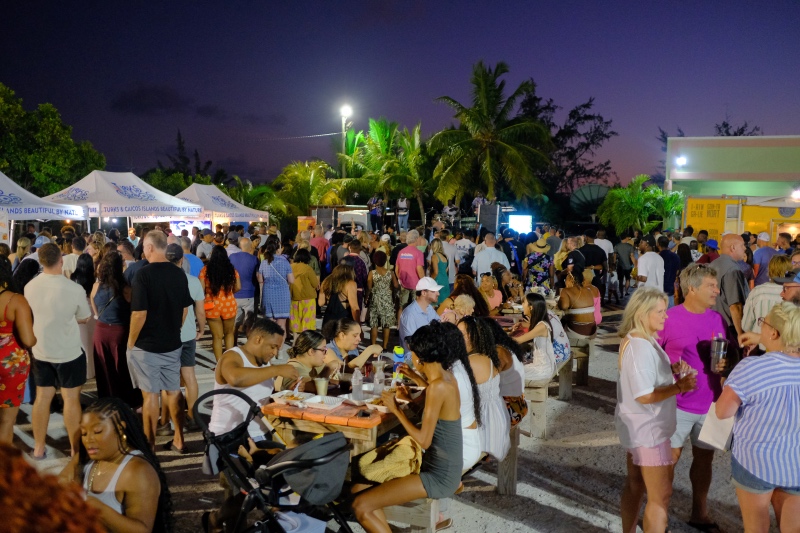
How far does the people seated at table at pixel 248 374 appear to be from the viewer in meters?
4.27

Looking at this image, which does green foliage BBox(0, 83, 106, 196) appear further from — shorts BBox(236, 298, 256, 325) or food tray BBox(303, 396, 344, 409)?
food tray BBox(303, 396, 344, 409)

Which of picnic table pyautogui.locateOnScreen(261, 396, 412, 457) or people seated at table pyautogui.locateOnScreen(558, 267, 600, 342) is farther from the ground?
people seated at table pyautogui.locateOnScreen(558, 267, 600, 342)

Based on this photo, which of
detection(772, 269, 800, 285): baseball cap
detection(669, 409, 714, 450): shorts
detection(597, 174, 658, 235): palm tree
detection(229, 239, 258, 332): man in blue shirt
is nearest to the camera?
detection(669, 409, 714, 450): shorts

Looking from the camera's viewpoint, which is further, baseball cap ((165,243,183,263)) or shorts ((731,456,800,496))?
baseball cap ((165,243,183,263))

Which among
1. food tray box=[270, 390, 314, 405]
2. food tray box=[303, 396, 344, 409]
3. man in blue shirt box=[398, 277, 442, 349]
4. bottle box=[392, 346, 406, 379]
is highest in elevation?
man in blue shirt box=[398, 277, 442, 349]

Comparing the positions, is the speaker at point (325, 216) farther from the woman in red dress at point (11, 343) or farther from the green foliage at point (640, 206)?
the woman in red dress at point (11, 343)

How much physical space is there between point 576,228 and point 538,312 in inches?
1051

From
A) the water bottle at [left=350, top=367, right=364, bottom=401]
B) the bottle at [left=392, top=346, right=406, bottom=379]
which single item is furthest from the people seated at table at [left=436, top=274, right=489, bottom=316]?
the water bottle at [left=350, top=367, right=364, bottom=401]

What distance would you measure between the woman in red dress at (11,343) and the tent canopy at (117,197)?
9.93 m

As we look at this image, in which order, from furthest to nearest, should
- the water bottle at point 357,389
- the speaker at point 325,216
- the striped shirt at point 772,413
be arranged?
the speaker at point 325,216, the water bottle at point 357,389, the striped shirt at point 772,413

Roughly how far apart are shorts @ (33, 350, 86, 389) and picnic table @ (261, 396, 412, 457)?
202cm

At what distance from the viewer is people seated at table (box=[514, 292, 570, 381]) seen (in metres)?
6.16

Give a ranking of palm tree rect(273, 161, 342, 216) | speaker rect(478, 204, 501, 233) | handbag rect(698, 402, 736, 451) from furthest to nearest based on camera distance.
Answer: palm tree rect(273, 161, 342, 216)
speaker rect(478, 204, 501, 233)
handbag rect(698, 402, 736, 451)

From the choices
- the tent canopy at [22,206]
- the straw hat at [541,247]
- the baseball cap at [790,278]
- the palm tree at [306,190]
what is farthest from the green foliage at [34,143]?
the baseball cap at [790,278]
